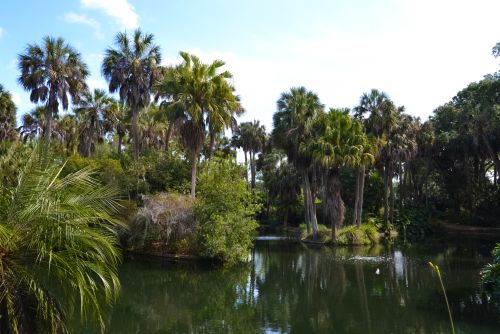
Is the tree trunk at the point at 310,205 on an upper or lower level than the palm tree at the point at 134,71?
lower

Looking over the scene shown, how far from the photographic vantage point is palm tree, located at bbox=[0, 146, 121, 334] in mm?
5852

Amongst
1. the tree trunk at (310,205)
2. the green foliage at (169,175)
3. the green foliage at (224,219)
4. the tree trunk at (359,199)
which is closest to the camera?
the green foliage at (224,219)

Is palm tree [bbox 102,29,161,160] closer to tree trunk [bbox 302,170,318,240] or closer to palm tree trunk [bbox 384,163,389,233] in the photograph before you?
tree trunk [bbox 302,170,318,240]

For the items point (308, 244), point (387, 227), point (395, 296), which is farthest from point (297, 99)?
point (395, 296)

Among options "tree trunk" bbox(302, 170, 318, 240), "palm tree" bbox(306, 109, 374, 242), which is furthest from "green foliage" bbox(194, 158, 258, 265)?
"tree trunk" bbox(302, 170, 318, 240)

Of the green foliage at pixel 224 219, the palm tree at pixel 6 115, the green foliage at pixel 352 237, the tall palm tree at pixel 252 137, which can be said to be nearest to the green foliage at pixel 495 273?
the green foliage at pixel 224 219

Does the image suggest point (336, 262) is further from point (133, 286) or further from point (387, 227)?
point (387, 227)

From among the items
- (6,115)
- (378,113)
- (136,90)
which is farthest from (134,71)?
(378,113)

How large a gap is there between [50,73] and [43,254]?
27.2m

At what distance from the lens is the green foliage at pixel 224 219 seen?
2380cm

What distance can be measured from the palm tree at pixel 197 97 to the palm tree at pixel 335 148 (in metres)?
9.26

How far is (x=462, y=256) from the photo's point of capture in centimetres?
2920

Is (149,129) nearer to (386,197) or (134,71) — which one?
(134,71)

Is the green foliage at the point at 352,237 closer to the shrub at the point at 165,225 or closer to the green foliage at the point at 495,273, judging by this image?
the shrub at the point at 165,225
